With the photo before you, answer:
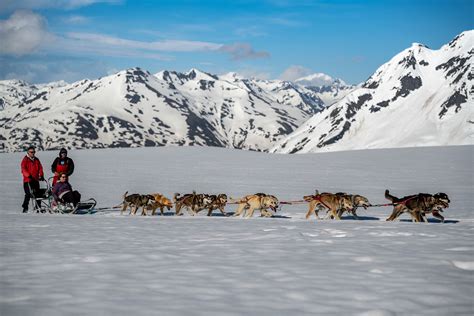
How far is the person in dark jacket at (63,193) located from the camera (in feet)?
48.8

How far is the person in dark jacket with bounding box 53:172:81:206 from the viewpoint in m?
14.9

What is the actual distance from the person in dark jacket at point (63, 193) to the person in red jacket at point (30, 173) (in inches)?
36.4

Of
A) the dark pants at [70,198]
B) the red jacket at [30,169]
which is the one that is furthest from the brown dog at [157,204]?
the red jacket at [30,169]

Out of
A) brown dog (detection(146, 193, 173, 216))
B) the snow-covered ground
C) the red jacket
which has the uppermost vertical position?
the red jacket

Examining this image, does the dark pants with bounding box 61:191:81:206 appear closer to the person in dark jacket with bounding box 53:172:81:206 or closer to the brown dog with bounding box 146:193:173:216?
the person in dark jacket with bounding box 53:172:81:206

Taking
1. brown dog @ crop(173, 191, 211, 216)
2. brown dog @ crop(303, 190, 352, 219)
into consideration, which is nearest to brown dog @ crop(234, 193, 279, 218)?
brown dog @ crop(173, 191, 211, 216)

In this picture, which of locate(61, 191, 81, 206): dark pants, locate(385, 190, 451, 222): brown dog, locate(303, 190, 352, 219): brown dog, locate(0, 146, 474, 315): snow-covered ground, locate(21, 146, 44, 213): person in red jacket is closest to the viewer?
locate(0, 146, 474, 315): snow-covered ground

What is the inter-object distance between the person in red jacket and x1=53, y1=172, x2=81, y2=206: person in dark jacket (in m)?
0.93

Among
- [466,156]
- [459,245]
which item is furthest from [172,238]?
[466,156]

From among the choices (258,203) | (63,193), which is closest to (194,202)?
(258,203)

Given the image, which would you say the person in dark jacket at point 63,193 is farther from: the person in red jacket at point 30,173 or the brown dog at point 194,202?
the brown dog at point 194,202

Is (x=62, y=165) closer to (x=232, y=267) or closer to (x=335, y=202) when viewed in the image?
(x=335, y=202)

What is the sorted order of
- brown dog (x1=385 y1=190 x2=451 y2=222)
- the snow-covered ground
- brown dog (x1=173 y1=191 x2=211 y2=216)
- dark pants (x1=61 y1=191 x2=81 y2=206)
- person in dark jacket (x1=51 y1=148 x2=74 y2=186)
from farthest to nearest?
person in dark jacket (x1=51 y1=148 x2=74 y2=186), dark pants (x1=61 y1=191 x2=81 y2=206), brown dog (x1=173 y1=191 x2=211 y2=216), brown dog (x1=385 y1=190 x2=451 y2=222), the snow-covered ground

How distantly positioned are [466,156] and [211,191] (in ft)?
87.6
